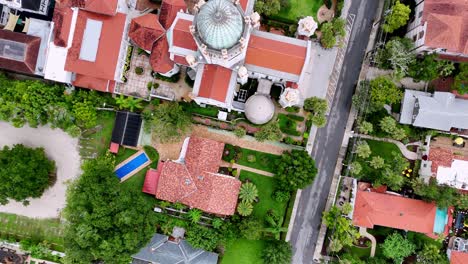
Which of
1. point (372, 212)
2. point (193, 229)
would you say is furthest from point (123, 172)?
point (372, 212)

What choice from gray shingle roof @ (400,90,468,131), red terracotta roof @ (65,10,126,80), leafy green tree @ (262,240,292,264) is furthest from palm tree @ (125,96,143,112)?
gray shingle roof @ (400,90,468,131)

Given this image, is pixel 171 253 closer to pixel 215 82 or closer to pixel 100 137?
pixel 100 137

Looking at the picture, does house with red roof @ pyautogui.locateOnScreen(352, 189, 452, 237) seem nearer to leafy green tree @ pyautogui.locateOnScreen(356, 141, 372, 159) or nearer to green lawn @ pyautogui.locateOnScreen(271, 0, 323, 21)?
leafy green tree @ pyautogui.locateOnScreen(356, 141, 372, 159)

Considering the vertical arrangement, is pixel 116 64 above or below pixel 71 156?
above

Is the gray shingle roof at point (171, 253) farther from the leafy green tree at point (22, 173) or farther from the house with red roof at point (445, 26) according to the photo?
the house with red roof at point (445, 26)

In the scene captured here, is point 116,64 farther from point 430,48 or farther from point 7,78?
point 430,48

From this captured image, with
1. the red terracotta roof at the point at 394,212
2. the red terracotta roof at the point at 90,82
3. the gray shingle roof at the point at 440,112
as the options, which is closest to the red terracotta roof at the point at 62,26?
the red terracotta roof at the point at 90,82
